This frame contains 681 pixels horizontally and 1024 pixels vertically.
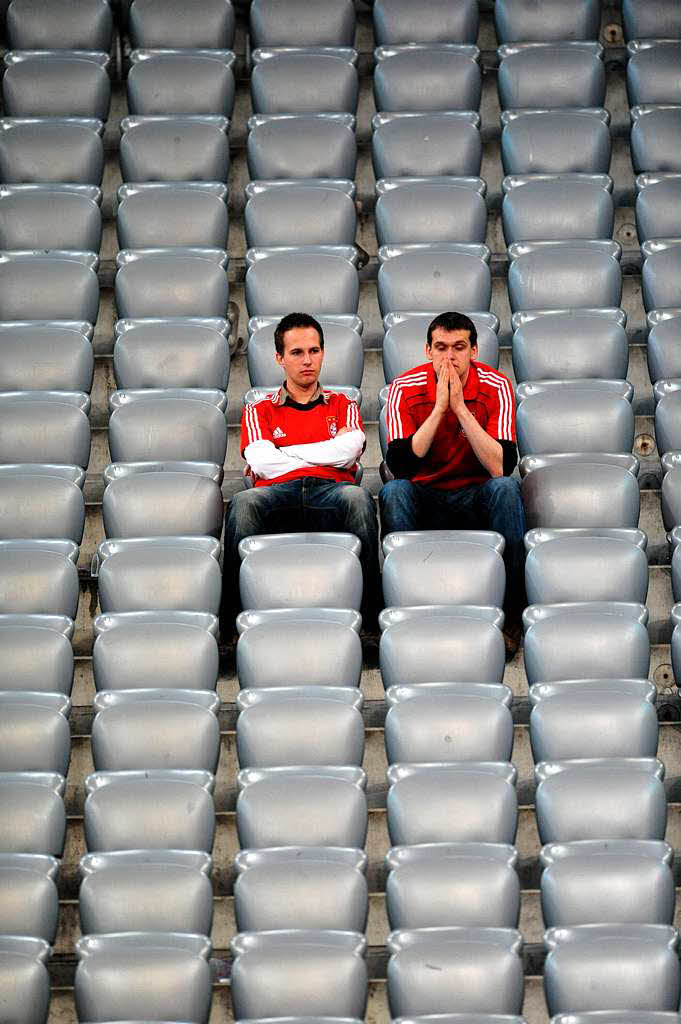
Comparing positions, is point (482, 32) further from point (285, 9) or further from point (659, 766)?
point (659, 766)

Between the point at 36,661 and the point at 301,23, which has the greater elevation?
the point at 301,23

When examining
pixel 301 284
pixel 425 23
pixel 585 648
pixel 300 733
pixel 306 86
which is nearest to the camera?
pixel 300 733

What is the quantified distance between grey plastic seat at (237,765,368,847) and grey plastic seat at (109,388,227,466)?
811 mm

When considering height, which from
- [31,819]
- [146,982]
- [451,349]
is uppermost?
[451,349]

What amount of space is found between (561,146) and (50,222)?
1.14m

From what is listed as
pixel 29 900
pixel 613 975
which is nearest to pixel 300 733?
pixel 29 900

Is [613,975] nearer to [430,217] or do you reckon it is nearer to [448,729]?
[448,729]

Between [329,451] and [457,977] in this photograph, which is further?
[329,451]

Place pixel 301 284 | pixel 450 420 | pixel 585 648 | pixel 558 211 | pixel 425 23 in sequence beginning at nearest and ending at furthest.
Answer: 1. pixel 585 648
2. pixel 450 420
3. pixel 301 284
4. pixel 558 211
5. pixel 425 23

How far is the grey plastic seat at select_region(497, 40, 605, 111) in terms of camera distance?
3850 mm

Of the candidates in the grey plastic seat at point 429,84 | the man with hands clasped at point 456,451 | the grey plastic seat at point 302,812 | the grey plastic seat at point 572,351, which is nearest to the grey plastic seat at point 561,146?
the grey plastic seat at point 429,84

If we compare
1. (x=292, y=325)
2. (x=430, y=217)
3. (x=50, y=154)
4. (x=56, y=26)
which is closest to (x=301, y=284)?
(x=430, y=217)

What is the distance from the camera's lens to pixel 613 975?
2.35m

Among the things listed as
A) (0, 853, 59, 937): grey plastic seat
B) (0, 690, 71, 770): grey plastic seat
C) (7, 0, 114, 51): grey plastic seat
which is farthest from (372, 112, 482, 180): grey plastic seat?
(0, 853, 59, 937): grey plastic seat
